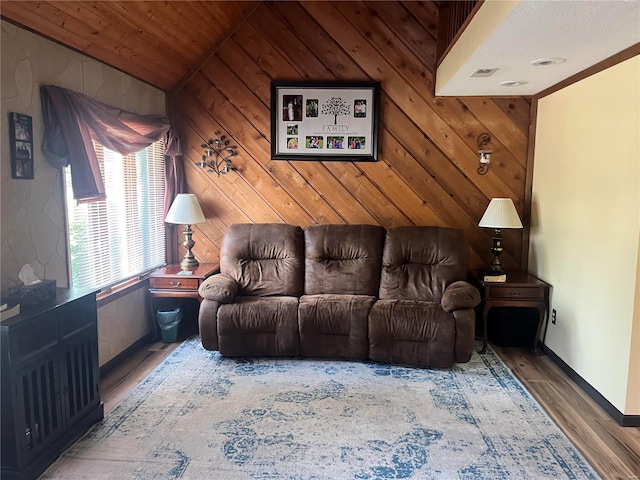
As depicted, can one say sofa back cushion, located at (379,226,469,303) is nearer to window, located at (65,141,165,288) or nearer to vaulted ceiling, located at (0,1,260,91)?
window, located at (65,141,165,288)

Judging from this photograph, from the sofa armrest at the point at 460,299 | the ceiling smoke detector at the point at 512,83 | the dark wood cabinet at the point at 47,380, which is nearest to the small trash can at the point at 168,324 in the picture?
the dark wood cabinet at the point at 47,380

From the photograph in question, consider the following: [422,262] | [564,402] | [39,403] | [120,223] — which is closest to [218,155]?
[120,223]

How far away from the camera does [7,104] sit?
2.40 m

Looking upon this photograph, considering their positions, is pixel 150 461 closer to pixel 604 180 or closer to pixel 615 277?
pixel 615 277

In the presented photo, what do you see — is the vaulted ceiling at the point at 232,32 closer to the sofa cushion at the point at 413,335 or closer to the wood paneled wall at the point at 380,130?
the wood paneled wall at the point at 380,130

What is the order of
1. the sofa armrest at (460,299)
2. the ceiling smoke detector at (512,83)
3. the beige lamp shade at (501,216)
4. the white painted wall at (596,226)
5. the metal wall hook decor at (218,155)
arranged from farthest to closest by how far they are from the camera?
the metal wall hook decor at (218,155) → the beige lamp shade at (501,216) → the ceiling smoke detector at (512,83) → the sofa armrest at (460,299) → the white painted wall at (596,226)

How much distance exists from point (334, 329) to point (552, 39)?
239 centimetres

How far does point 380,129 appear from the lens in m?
4.29

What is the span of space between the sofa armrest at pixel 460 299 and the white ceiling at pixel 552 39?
1.63 metres

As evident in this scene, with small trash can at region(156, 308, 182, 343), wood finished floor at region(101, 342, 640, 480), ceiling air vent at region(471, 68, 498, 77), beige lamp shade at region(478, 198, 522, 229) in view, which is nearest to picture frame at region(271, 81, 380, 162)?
ceiling air vent at region(471, 68, 498, 77)

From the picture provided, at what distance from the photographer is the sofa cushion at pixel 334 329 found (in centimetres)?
350

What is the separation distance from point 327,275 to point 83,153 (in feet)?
6.92

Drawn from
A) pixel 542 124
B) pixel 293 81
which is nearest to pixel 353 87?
pixel 293 81

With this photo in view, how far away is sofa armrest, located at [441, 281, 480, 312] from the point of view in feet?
11.1
